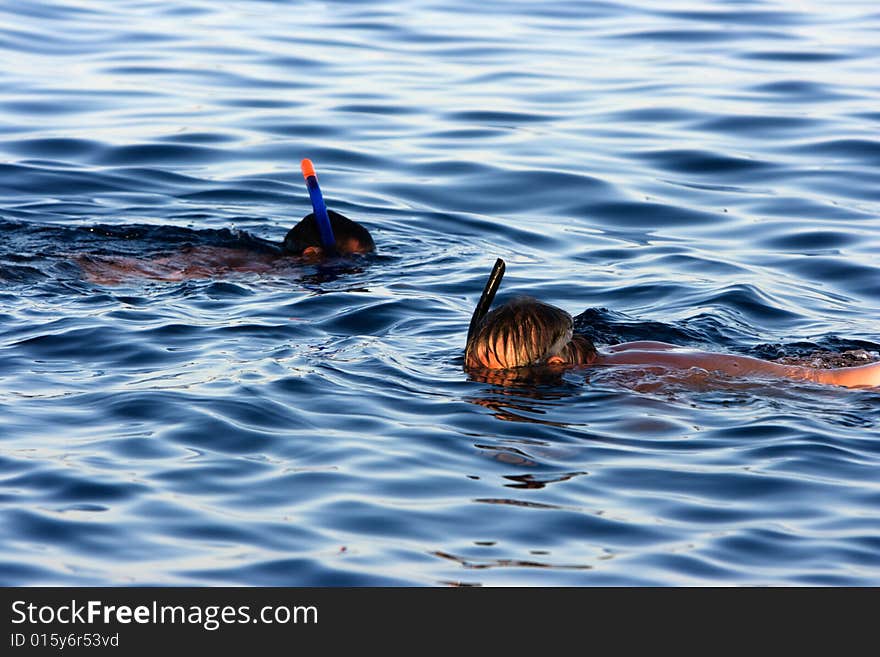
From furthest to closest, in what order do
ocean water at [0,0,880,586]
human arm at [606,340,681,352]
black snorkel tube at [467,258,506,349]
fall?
1. human arm at [606,340,681,352]
2. black snorkel tube at [467,258,506,349]
3. ocean water at [0,0,880,586]

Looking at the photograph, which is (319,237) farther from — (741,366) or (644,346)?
(741,366)

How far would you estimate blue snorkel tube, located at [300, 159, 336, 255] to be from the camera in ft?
26.6

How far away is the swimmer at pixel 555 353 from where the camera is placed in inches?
238

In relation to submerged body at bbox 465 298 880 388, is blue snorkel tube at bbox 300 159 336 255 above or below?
above

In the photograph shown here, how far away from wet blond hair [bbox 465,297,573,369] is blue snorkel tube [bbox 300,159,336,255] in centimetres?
228

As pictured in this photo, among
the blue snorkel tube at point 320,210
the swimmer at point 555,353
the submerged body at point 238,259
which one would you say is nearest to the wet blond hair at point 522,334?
the swimmer at point 555,353

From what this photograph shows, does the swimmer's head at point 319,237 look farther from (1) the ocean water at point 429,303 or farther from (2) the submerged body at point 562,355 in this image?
(2) the submerged body at point 562,355

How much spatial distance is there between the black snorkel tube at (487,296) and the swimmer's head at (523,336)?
0.03 m

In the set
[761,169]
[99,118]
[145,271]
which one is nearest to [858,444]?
[145,271]

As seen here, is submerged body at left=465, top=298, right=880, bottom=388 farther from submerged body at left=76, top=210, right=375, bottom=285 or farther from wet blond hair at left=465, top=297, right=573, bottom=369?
submerged body at left=76, top=210, right=375, bottom=285

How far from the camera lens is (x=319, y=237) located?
8.55 m

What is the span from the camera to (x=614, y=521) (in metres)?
4.98

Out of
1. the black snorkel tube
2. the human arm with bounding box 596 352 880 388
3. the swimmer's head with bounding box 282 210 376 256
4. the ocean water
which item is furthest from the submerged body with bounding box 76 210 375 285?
the human arm with bounding box 596 352 880 388
